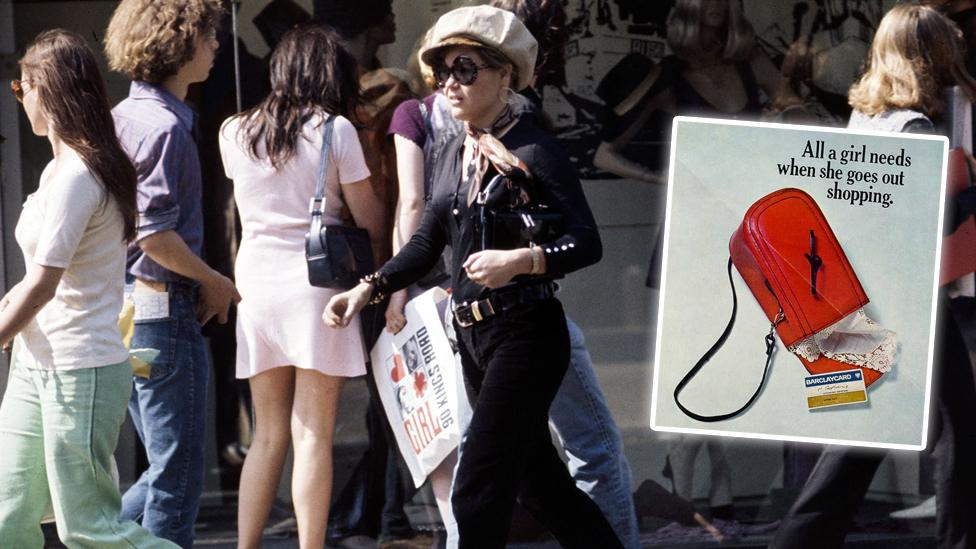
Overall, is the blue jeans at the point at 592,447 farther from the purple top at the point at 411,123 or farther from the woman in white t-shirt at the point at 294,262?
the purple top at the point at 411,123

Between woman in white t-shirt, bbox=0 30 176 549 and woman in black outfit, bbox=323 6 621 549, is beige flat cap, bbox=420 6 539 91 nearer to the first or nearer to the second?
woman in black outfit, bbox=323 6 621 549

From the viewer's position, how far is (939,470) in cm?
514

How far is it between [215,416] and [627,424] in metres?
1.67

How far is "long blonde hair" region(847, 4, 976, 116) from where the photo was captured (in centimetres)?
504

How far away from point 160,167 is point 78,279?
0.59m

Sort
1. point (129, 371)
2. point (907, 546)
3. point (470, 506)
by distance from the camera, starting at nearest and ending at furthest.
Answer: point (470, 506)
point (129, 371)
point (907, 546)

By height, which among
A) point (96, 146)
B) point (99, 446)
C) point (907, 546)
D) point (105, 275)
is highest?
point (96, 146)

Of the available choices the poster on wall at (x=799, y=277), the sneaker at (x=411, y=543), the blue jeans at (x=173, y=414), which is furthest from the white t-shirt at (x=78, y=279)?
the sneaker at (x=411, y=543)

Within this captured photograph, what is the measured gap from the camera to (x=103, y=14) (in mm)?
6012

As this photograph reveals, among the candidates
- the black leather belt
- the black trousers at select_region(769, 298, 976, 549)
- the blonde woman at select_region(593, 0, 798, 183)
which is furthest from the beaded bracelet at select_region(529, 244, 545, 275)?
the blonde woman at select_region(593, 0, 798, 183)

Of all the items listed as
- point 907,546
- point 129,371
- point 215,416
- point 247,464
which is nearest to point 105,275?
point 129,371

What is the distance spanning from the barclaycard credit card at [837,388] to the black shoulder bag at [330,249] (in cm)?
146

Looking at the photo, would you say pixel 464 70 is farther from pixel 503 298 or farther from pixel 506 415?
pixel 506 415

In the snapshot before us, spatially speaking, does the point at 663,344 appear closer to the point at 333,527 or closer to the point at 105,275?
the point at 105,275
